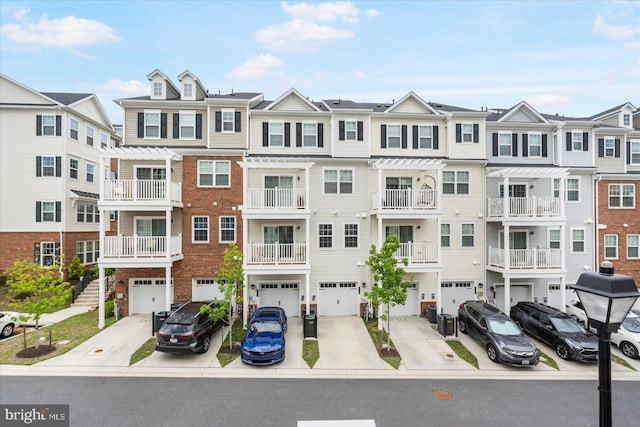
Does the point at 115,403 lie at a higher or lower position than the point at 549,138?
lower

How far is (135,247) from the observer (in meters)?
15.5

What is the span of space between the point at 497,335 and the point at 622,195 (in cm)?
1474

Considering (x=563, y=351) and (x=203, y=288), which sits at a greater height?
(x=203, y=288)

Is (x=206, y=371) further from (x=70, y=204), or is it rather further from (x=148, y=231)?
(x=70, y=204)

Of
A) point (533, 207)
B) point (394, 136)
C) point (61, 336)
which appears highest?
point (394, 136)

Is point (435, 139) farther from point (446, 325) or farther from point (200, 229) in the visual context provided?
point (200, 229)

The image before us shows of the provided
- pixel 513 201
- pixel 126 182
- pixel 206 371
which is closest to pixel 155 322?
pixel 206 371

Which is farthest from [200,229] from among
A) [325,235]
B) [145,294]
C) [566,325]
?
[566,325]

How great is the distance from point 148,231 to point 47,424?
1032 cm

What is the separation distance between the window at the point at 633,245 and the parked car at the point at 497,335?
12.4m

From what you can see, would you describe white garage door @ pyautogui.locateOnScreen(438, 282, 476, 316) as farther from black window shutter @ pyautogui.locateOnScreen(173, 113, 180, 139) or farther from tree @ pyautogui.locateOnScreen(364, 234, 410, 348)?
black window shutter @ pyautogui.locateOnScreen(173, 113, 180, 139)

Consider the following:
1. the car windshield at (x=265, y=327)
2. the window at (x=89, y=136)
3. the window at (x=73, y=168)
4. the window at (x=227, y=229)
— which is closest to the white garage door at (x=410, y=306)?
the car windshield at (x=265, y=327)

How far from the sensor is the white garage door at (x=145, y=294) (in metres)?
17.1

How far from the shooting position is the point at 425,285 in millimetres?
17906
